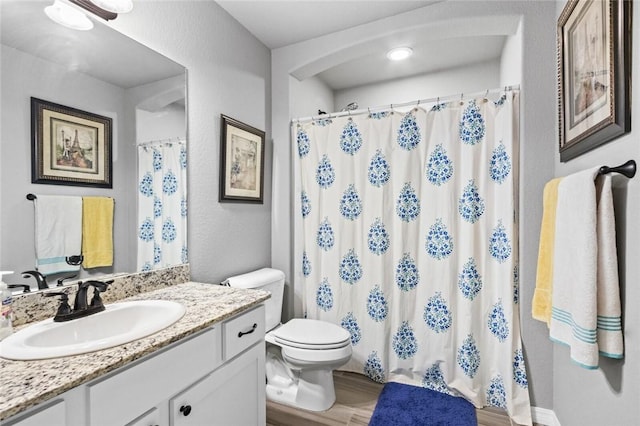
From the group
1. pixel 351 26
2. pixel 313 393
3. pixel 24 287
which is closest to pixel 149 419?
pixel 24 287

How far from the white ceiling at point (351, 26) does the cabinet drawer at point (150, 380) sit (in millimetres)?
1985

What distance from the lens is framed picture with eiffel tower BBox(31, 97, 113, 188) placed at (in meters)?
1.10

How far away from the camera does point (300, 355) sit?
67.3 inches

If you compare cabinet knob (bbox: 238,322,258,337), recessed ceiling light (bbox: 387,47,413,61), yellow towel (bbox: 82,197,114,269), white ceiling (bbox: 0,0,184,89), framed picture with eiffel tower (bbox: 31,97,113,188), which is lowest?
cabinet knob (bbox: 238,322,258,337)

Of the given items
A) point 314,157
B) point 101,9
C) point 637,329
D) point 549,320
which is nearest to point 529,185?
point 549,320

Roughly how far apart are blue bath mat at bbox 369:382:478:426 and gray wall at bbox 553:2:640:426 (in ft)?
1.99

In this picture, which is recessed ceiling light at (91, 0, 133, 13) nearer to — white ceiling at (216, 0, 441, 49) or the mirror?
the mirror

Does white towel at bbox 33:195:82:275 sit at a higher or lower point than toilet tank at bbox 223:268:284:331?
higher

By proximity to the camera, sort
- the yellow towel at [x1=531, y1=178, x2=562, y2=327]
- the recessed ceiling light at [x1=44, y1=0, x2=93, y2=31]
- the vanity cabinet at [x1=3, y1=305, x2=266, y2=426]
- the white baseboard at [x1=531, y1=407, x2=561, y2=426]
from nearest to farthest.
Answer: the vanity cabinet at [x1=3, y1=305, x2=266, y2=426]
the recessed ceiling light at [x1=44, y1=0, x2=93, y2=31]
the yellow towel at [x1=531, y1=178, x2=562, y2=327]
the white baseboard at [x1=531, y1=407, x2=561, y2=426]

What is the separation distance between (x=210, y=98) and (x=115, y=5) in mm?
648

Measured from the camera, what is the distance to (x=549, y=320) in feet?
4.28

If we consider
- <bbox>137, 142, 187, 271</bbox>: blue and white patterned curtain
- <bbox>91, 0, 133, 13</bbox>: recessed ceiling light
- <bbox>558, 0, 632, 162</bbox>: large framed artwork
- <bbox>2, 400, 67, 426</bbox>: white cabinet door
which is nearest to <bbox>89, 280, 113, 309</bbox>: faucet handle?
<bbox>137, 142, 187, 271</bbox>: blue and white patterned curtain

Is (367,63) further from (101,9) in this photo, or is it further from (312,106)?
(101,9)

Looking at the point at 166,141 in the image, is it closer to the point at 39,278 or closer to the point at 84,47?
the point at 84,47
